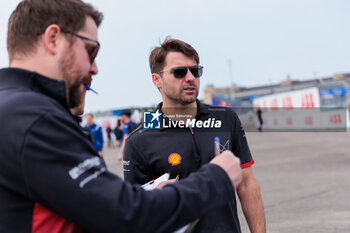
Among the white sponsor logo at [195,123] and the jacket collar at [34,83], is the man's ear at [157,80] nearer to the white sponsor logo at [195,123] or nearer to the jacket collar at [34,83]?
the white sponsor logo at [195,123]

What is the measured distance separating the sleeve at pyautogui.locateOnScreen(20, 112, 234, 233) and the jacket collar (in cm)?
14

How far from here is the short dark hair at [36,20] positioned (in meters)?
1.51

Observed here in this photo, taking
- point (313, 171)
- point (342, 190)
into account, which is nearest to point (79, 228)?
point (342, 190)

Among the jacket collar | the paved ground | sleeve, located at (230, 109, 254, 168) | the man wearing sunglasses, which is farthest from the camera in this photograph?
the paved ground

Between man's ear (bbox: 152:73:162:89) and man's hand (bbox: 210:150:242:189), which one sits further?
man's ear (bbox: 152:73:162:89)

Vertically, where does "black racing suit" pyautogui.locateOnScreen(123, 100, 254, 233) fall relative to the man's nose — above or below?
below

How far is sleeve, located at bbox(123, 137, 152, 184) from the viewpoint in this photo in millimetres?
2785

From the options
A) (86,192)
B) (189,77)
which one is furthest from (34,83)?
(189,77)

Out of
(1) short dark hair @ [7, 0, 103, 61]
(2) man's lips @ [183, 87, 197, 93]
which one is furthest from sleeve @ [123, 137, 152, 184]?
(1) short dark hair @ [7, 0, 103, 61]

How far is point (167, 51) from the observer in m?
3.16

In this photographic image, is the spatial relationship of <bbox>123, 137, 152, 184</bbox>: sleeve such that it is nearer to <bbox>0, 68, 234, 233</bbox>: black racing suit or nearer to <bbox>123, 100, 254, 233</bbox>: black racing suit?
<bbox>123, 100, 254, 233</bbox>: black racing suit

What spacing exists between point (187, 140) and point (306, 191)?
5805 millimetres

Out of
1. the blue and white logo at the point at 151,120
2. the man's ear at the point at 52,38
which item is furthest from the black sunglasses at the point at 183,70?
the man's ear at the point at 52,38

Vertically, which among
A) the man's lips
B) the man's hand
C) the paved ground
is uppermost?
the man's lips
